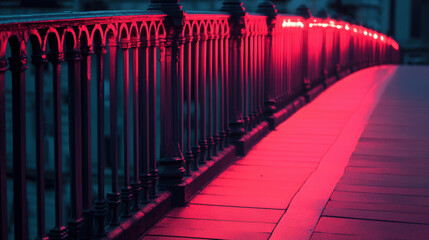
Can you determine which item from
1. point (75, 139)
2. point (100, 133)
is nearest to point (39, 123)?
point (75, 139)

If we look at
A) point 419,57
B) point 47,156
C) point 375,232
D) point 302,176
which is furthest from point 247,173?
point 419,57

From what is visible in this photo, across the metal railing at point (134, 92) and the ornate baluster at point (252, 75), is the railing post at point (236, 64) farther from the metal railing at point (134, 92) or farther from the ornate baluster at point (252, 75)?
the ornate baluster at point (252, 75)

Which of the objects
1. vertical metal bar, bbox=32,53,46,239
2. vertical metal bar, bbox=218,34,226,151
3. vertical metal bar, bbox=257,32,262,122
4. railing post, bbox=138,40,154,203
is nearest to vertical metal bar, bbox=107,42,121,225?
railing post, bbox=138,40,154,203

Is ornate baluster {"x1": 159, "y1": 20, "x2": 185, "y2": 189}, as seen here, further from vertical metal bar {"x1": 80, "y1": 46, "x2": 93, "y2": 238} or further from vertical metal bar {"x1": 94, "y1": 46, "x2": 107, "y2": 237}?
vertical metal bar {"x1": 80, "y1": 46, "x2": 93, "y2": 238}

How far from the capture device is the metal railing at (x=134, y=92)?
2760 mm

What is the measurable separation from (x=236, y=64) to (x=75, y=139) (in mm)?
3379

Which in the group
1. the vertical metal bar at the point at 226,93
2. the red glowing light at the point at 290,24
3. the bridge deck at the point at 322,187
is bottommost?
the bridge deck at the point at 322,187

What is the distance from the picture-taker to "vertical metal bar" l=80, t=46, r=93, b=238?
130 inches

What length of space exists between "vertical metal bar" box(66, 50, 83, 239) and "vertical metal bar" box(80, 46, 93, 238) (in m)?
0.08

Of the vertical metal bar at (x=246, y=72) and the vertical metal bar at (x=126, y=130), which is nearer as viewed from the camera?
the vertical metal bar at (x=126, y=130)

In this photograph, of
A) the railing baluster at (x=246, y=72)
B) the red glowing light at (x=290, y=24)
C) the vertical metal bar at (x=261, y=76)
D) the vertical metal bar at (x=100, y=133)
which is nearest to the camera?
the vertical metal bar at (x=100, y=133)

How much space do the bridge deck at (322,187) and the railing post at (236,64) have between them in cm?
29

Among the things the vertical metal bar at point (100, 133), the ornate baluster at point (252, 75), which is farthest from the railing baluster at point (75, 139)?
the ornate baluster at point (252, 75)

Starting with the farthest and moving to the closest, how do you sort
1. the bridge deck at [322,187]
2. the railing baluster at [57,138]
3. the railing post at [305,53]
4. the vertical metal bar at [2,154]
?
the railing post at [305,53] < the bridge deck at [322,187] < the railing baluster at [57,138] < the vertical metal bar at [2,154]
